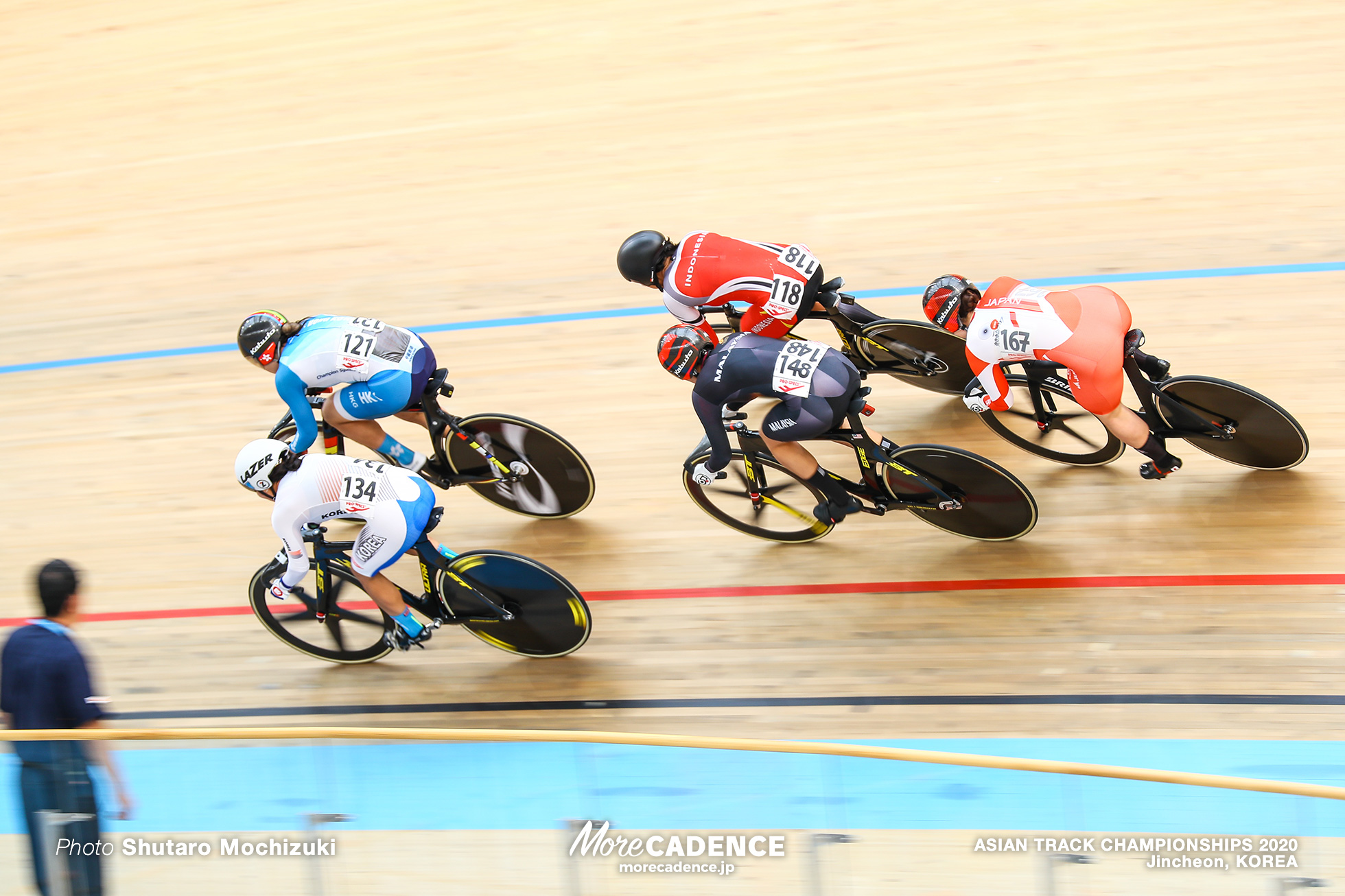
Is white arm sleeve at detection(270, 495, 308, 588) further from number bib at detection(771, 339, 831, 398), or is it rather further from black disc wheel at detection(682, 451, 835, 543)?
number bib at detection(771, 339, 831, 398)

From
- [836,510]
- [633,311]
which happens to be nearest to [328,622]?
[836,510]

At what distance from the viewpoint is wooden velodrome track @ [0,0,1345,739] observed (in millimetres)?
3908

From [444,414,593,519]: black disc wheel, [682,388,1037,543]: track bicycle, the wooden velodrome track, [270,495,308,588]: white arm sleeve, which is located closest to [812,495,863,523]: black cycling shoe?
→ [682,388,1037,543]: track bicycle

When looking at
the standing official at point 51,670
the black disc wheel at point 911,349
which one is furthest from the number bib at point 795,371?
the standing official at point 51,670

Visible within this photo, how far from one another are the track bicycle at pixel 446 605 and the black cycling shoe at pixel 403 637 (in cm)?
3

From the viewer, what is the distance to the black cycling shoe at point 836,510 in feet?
13.3

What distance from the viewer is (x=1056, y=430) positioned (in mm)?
4449

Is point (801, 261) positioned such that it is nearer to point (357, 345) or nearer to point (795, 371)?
point (795, 371)

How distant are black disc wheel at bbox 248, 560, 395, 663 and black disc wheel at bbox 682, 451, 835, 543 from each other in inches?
51.7

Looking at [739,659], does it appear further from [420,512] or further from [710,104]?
[710,104]

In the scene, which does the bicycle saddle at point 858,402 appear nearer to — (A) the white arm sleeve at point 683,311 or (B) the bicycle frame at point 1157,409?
(B) the bicycle frame at point 1157,409

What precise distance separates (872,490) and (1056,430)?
0.92 meters

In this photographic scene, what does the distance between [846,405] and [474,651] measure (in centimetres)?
169

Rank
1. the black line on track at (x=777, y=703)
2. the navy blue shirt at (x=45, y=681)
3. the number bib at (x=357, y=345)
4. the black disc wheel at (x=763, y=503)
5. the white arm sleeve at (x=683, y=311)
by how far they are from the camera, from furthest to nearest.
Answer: the white arm sleeve at (x=683, y=311) < the black disc wheel at (x=763, y=503) < the number bib at (x=357, y=345) < the black line on track at (x=777, y=703) < the navy blue shirt at (x=45, y=681)
